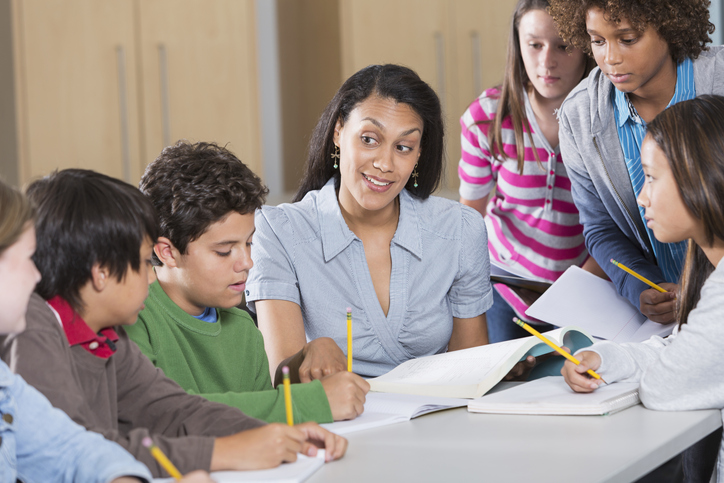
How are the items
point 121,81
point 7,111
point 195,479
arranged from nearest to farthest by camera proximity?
1. point 195,479
2. point 7,111
3. point 121,81

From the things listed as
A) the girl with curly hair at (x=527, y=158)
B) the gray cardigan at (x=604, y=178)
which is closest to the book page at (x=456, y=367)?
the gray cardigan at (x=604, y=178)

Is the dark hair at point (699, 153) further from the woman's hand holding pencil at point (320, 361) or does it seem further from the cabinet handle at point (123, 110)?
the cabinet handle at point (123, 110)

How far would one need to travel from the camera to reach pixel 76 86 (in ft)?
10.5

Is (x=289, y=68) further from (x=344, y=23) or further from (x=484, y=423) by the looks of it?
(x=484, y=423)

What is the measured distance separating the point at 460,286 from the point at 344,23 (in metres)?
2.06

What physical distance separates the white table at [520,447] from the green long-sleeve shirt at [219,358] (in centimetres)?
13

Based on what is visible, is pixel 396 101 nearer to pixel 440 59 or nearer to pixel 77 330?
pixel 77 330

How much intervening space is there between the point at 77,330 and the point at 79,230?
12cm

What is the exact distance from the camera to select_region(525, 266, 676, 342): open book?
151 centimetres

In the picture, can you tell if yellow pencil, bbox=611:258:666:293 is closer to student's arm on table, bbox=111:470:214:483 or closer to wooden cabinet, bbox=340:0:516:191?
student's arm on table, bbox=111:470:214:483

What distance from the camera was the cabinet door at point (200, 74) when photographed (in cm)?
332

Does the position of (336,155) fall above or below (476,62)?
below

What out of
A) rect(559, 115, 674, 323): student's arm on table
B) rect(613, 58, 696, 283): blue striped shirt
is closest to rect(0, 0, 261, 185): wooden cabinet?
rect(559, 115, 674, 323): student's arm on table

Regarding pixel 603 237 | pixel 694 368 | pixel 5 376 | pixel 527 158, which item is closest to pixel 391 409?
pixel 694 368
